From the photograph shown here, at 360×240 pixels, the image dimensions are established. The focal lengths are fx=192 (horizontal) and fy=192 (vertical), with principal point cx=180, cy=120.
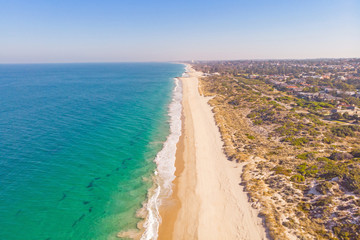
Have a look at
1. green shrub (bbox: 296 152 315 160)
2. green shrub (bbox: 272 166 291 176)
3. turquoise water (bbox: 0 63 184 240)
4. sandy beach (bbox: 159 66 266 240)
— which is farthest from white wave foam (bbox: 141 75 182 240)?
green shrub (bbox: 296 152 315 160)

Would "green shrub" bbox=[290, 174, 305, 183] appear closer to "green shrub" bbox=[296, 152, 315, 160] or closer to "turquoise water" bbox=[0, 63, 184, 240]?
"green shrub" bbox=[296, 152, 315, 160]

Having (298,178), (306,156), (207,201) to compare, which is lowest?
(207,201)

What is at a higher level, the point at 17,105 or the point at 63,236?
the point at 17,105

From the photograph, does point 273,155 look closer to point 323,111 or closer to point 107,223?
point 107,223

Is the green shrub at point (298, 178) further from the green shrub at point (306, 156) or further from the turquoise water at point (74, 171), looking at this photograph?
the turquoise water at point (74, 171)

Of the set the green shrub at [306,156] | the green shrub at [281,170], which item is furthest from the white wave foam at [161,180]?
the green shrub at [306,156]

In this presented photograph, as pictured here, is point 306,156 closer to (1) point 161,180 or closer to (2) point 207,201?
(2) point 207,201

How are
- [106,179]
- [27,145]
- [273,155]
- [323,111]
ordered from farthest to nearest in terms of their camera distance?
1. [323,111]
2. [27,145]
3. [273,155]
4. [106,179]

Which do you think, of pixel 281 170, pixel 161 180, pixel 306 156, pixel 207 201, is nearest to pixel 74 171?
pixel 161 180

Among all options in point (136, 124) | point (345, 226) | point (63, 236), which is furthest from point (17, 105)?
point (345, 226)
